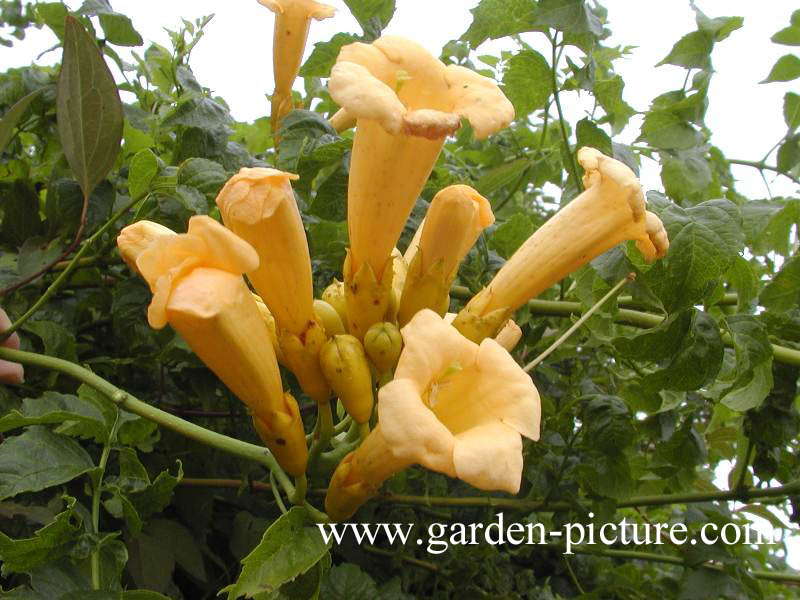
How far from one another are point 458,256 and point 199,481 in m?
0.99

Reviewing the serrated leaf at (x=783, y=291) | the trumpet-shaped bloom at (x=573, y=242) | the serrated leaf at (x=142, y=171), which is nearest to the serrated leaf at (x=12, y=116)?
the serrated leaf at (x=142, y=171)

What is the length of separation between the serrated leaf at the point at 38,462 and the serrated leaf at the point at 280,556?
43cm

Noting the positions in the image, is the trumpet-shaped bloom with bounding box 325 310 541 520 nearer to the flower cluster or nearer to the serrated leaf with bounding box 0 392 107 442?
the flower cluster

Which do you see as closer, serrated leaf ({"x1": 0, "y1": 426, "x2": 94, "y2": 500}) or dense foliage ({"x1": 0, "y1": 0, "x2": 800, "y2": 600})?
serrated leaf ({"x1": 0, "y1": 426, "x2": 94, "y2": 500})

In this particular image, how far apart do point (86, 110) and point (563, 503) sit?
1.68 m

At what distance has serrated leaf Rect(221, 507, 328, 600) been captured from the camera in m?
1.09

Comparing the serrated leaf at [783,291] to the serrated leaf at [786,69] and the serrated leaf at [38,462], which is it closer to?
the serrated leaf at [786,69]

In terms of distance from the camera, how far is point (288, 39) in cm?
192

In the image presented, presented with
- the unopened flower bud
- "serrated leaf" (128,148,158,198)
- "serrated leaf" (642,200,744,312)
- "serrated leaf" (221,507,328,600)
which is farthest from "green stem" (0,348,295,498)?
"serrated leaf" (642,200,744,312)

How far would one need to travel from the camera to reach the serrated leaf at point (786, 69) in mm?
2221

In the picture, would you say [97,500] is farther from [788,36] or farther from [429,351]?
[788,36]

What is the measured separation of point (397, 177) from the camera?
4.01 feet

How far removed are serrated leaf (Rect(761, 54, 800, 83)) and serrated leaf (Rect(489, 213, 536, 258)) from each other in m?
0.92

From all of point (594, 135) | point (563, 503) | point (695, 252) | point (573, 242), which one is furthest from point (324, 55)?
point (563, 503)
